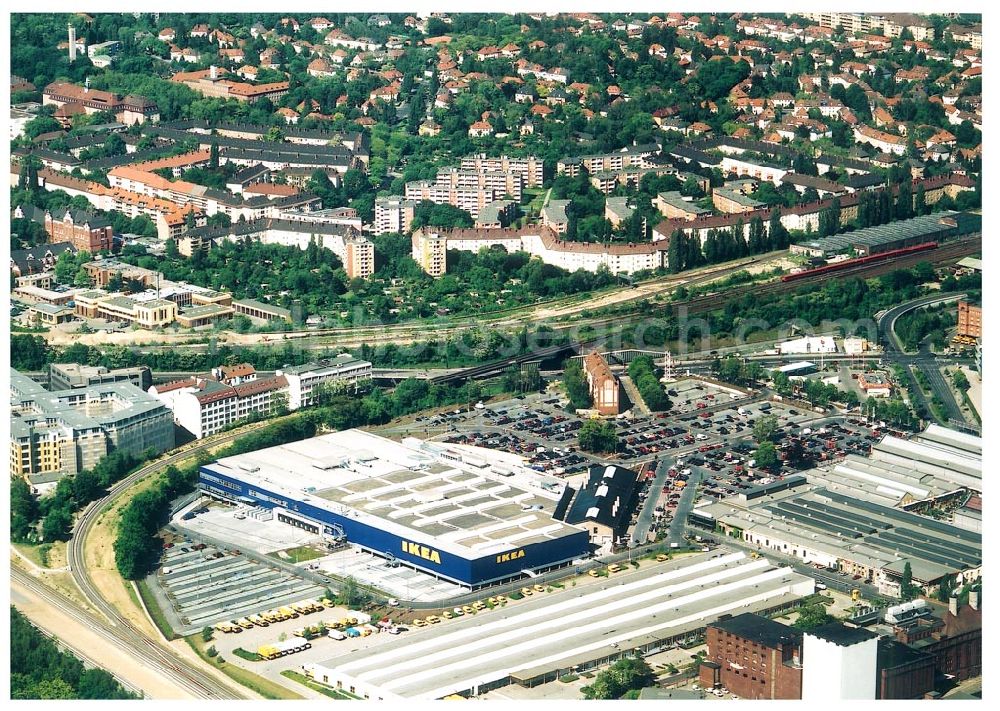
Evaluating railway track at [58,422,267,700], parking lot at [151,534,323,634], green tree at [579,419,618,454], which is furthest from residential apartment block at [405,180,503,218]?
parking lot at [151,534,323,634]

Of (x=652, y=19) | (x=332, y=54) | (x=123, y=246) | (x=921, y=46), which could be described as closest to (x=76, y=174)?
(x=123, y=246)

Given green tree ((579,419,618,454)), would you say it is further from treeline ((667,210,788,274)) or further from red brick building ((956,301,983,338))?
treeline ((667,210,788,274))

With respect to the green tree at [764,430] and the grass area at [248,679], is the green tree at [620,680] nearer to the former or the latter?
the grass area at [248,679]

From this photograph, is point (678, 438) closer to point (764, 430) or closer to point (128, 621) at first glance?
point (764, 430)

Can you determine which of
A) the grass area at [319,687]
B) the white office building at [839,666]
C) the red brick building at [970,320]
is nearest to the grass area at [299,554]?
the grass area at [319,687]

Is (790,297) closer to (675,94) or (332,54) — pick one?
(675,94)

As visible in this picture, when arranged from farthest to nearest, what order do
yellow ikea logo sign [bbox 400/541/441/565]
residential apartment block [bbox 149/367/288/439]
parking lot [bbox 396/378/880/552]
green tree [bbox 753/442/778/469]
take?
residential apartment block [bbox 149/367/288/439] < green tree [bbox 753/442/778/469] < parking lot [bbox 396/378/880/552] < yellow ikea logo sign [bbox 400/541/441/565]
